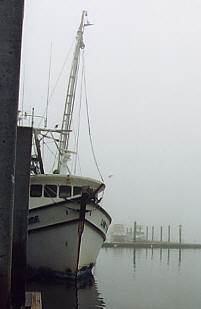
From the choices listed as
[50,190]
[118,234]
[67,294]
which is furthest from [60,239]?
[118,234]

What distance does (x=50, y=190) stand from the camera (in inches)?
844

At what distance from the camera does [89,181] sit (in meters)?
22.3

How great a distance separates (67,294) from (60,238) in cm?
344

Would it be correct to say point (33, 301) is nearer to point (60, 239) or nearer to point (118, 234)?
point (60, 239)

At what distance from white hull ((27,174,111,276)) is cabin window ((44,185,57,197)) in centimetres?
97

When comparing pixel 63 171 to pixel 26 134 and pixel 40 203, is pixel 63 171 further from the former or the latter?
A: pixel 26 134

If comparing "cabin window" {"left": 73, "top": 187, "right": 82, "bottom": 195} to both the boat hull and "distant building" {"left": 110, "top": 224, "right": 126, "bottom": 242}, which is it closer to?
the boat hull

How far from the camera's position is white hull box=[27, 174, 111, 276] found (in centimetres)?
1975

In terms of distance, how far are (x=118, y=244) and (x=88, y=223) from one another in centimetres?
7043

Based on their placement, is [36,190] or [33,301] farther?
[36,190]

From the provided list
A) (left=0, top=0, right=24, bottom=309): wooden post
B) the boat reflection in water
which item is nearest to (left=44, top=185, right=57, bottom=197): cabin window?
the boat reflection in water

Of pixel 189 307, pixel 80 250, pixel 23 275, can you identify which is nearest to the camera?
pixel 23 275

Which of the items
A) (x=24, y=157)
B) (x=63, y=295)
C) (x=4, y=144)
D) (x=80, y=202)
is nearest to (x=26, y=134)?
(x=24, y=157)

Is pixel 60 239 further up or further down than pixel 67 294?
further up
